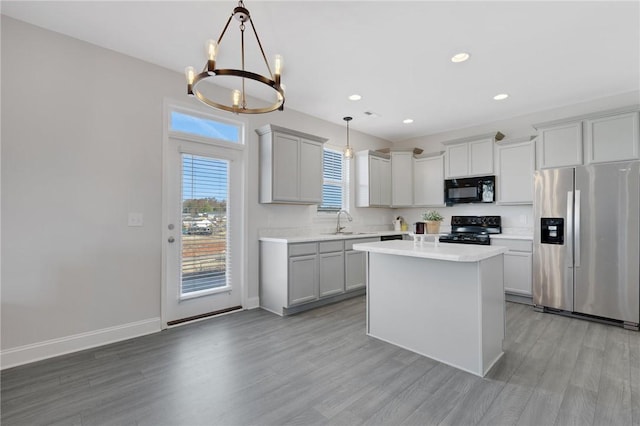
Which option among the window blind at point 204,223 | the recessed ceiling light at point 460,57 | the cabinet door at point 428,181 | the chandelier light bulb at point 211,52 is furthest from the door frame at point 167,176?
the cabinet door at point 428,181

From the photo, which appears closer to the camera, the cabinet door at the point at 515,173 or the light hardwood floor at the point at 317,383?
the light hardwood floor at the point at 317,383

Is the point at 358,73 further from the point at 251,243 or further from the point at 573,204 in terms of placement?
the point at 573,204

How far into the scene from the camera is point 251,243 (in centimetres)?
400

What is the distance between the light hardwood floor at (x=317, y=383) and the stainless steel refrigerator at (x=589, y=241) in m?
0.46

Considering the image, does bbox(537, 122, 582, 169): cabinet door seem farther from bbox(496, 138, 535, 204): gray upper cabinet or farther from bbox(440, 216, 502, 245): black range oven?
bbox(440, 216, 502, 245): black range oven

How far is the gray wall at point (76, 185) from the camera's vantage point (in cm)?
246

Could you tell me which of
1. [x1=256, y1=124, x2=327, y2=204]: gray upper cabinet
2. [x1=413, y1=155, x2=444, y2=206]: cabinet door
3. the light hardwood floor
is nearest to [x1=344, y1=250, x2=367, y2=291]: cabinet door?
[x1=256, y1=124, x2=327, y2=204]: gray upper cabinet

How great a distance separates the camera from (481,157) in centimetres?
486

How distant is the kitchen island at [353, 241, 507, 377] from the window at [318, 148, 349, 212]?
2.28m

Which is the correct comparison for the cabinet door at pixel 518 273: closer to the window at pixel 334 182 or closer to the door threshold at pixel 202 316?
the window at pixel 334 182

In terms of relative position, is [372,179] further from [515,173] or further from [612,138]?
[612,138]

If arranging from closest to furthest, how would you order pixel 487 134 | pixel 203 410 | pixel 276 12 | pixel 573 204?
pixel 203 410 < pixel 276 12 < pixel 573 204 < pixel 487 134

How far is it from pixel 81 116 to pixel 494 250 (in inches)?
149

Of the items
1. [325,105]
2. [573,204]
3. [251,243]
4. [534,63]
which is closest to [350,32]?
[325,105]
